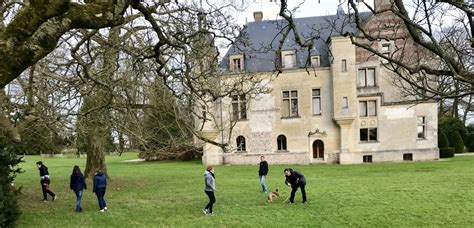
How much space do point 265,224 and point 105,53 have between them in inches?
251

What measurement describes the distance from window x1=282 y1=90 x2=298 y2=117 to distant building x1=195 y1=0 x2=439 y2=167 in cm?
6

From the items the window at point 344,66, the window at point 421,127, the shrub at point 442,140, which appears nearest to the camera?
the window at point 344,66

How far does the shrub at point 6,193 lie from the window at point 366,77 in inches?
1087

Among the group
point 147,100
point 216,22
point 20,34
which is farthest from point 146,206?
point 20,34

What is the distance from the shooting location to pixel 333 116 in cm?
3531

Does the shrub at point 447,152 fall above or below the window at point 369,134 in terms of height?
below

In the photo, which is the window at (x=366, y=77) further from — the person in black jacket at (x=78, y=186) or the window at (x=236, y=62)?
the person in black jacket at (x=78, y=186)

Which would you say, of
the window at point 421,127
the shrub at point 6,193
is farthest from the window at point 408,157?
the shrub at point 6,193

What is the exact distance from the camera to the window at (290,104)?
3647 cm

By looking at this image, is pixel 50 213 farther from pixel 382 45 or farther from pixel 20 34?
pixel 382 45

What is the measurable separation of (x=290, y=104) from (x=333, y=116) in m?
3.52

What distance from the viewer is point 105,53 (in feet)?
40.5

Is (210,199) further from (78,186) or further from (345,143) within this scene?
(345,143)

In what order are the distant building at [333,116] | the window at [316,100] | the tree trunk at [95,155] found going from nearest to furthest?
the tree trunk at [95,155] < the distant building at [333,116] < the window at [316,100]
